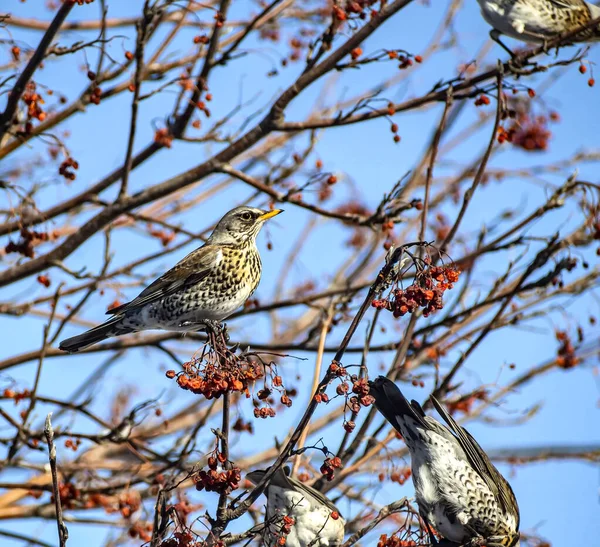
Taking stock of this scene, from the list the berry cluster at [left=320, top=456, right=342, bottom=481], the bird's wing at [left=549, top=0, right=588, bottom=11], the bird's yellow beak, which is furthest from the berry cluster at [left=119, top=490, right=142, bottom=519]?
the bird's wing at [left=549, top=0, right=588, bottom=11]

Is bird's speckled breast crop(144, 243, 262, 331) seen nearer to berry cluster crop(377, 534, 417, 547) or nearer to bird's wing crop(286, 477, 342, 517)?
bird's wing crop(286, 477, 342, 517)

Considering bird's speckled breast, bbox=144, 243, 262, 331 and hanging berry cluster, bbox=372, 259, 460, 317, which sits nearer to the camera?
hanging berry cluster, bbox=372, 259, 460, 317

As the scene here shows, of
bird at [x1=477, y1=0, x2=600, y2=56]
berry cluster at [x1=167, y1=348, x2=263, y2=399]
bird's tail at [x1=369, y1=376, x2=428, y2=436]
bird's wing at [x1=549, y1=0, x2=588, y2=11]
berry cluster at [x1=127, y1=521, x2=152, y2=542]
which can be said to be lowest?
berry cluster at [x1=167, y1=348, x2=263, y2=399]

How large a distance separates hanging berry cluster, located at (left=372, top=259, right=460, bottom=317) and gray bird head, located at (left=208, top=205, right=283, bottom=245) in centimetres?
261

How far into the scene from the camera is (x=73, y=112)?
5812 mm

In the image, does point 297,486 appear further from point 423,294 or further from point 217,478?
point 423,294

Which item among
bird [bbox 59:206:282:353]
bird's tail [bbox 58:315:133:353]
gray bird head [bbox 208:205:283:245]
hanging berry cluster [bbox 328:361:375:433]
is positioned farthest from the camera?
gray bird head [bbox 208:205:283:245]

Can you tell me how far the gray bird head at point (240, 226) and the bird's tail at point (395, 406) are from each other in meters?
1.65

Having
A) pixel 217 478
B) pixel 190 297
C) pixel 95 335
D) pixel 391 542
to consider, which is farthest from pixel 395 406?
pixel 95 335

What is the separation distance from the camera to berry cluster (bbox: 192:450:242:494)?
125 inches

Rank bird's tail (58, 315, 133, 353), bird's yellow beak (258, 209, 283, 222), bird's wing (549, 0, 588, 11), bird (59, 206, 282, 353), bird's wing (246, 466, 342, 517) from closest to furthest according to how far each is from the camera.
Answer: bird's wing (246, 466, 342, 517) → bird's tail (58, 315, 133, 353) → bird (59, 206, 282, 353) → bird's yellow beak (258, 209, 283, 222) → bird's wing (549, 0, 588, 11)

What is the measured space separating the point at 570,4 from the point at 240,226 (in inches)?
118

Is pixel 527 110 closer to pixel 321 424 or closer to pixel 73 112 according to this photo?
pixel 321 424

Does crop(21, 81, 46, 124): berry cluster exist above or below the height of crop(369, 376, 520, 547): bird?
above
